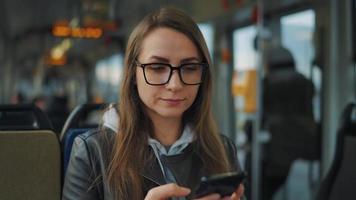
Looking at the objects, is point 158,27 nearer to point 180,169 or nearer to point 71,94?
point 180,169

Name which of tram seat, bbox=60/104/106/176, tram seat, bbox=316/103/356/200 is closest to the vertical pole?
tram seat, bbox=316/103/356/200

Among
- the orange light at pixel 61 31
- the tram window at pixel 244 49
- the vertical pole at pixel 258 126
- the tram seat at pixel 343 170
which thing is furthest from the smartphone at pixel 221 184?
the orange light at pixel 61 31

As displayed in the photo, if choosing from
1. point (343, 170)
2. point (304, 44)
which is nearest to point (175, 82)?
point (343, 170)

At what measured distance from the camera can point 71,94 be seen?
9.80 metres

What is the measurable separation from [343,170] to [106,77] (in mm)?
7456

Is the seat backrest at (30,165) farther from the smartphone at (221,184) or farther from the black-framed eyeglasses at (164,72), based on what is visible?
the smartphone at (221,184)

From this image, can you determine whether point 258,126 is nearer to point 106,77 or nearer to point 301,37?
point 301,37

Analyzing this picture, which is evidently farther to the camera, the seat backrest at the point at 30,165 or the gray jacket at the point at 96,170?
the seat backrest at the point at 30,165

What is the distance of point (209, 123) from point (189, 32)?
13.0 inches

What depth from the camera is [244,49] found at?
5820 mm

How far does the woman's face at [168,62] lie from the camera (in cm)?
140

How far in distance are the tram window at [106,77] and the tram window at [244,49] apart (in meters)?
3.32

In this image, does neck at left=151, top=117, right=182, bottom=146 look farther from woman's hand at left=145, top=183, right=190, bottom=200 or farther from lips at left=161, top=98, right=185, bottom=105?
woman's hand at left=145, top=183, right=190, bottom=200

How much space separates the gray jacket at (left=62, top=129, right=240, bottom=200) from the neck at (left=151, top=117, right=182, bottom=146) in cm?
5
